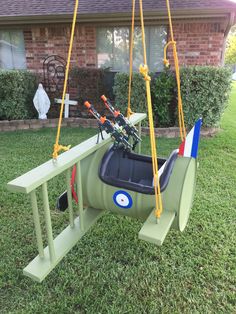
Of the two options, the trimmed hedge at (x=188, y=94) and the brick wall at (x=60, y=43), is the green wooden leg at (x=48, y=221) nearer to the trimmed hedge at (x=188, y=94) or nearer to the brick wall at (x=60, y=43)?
the trimmed hedge at (x=188, y=94)

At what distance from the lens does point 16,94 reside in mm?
6105

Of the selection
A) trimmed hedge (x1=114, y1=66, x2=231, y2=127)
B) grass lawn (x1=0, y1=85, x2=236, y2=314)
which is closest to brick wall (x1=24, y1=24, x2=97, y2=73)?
trimmed hedge (x1=114, y1=66, x2=231, y2=127)

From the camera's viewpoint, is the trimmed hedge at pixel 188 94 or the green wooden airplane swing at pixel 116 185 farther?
the trimmed hedge at pixel 188 94

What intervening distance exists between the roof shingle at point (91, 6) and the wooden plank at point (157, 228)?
17.2 ft

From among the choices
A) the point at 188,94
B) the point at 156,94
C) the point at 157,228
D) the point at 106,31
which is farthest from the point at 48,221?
the point at 106,31

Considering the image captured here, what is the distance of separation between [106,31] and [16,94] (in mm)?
2695

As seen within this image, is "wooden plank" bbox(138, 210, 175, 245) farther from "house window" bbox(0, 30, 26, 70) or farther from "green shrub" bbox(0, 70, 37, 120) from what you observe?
"house window" bbox(0, 30, 26, 70)

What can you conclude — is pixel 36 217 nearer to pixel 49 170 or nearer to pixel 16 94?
pixel 49 170

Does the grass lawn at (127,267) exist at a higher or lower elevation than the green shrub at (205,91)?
lower


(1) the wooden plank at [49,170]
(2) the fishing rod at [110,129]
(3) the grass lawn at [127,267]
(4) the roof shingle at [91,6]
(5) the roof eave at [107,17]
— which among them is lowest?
(3) the grass lawn at [127,267]

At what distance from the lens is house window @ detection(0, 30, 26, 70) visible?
23.6 feet

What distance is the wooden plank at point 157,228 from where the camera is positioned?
158 cm

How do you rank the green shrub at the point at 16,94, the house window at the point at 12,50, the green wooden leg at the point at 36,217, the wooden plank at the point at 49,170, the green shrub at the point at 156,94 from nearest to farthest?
the wooden plank at the point at 49,170, the green wooden leg at the point at 36,217, the green shrub at the point at 156,94, the green shrub at the point at 16,94, the house window at the point at 12,50

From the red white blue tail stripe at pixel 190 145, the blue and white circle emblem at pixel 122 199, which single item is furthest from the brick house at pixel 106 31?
the blue and white circle emblem at pixel 122 199
